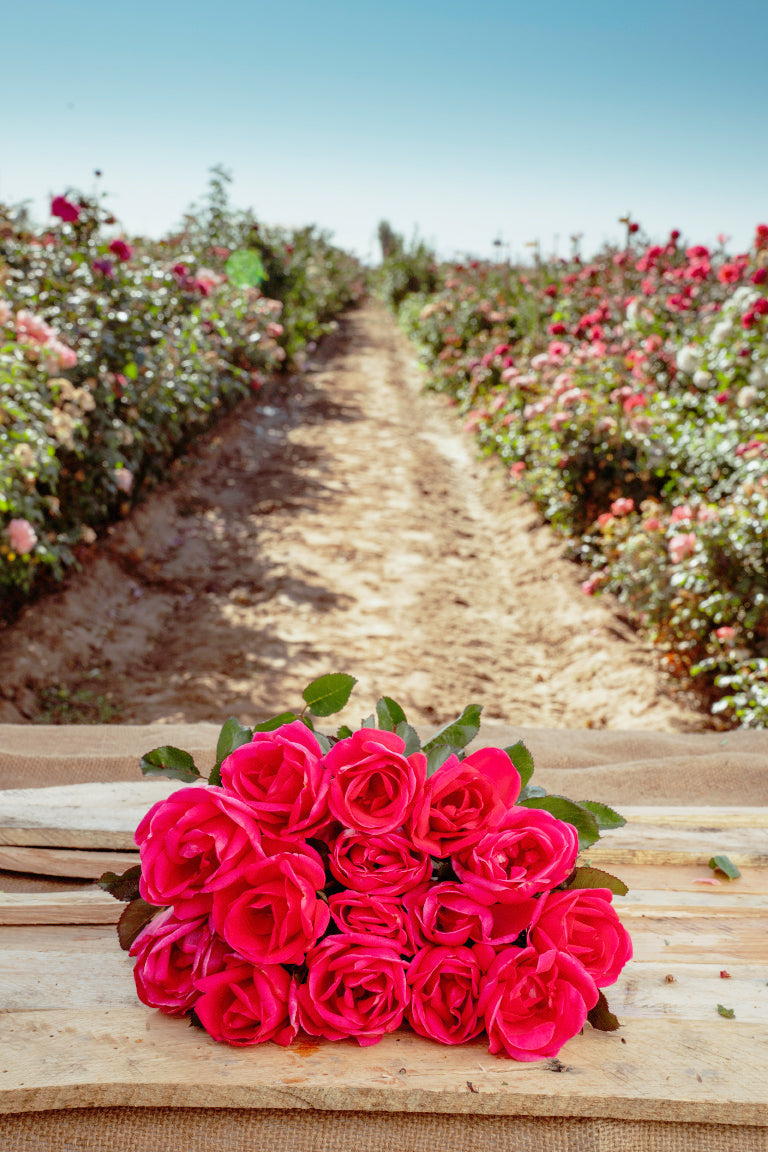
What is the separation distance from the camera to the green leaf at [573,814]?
0.95 meters

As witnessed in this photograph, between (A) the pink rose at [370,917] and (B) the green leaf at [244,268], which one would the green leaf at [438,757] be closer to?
(A) the pink rose at [370,917]

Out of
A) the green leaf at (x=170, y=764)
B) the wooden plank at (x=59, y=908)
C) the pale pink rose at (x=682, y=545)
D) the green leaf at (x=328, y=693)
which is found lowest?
the pale pink rose at (x=682, y=545)

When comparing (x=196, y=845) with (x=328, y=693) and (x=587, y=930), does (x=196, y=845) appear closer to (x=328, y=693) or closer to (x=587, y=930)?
(x=328, y=693)

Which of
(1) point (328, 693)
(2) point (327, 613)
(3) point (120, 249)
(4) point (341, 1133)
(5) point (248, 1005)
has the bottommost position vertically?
(2) point (327, 613)

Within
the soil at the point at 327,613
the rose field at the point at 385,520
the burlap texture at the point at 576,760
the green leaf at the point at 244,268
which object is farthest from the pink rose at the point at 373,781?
the green leaf at the point at 244,268

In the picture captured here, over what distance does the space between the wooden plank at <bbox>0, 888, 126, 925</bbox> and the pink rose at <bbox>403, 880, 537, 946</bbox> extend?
480mm

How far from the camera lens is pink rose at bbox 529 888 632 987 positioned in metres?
0.85

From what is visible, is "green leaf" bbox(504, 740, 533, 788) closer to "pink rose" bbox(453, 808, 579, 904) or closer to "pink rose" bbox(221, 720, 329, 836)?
"pink rose" bbox(453, 808, 579, 904)

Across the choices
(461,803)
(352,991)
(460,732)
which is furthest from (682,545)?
(352,991)

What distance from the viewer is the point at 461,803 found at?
0.87 meters

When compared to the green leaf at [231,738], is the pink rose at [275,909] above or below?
below

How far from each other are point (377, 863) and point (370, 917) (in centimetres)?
5

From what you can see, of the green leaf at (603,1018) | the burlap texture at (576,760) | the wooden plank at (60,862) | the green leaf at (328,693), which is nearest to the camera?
the green leaf at (603,1018)

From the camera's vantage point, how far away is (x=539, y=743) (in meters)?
1.98
